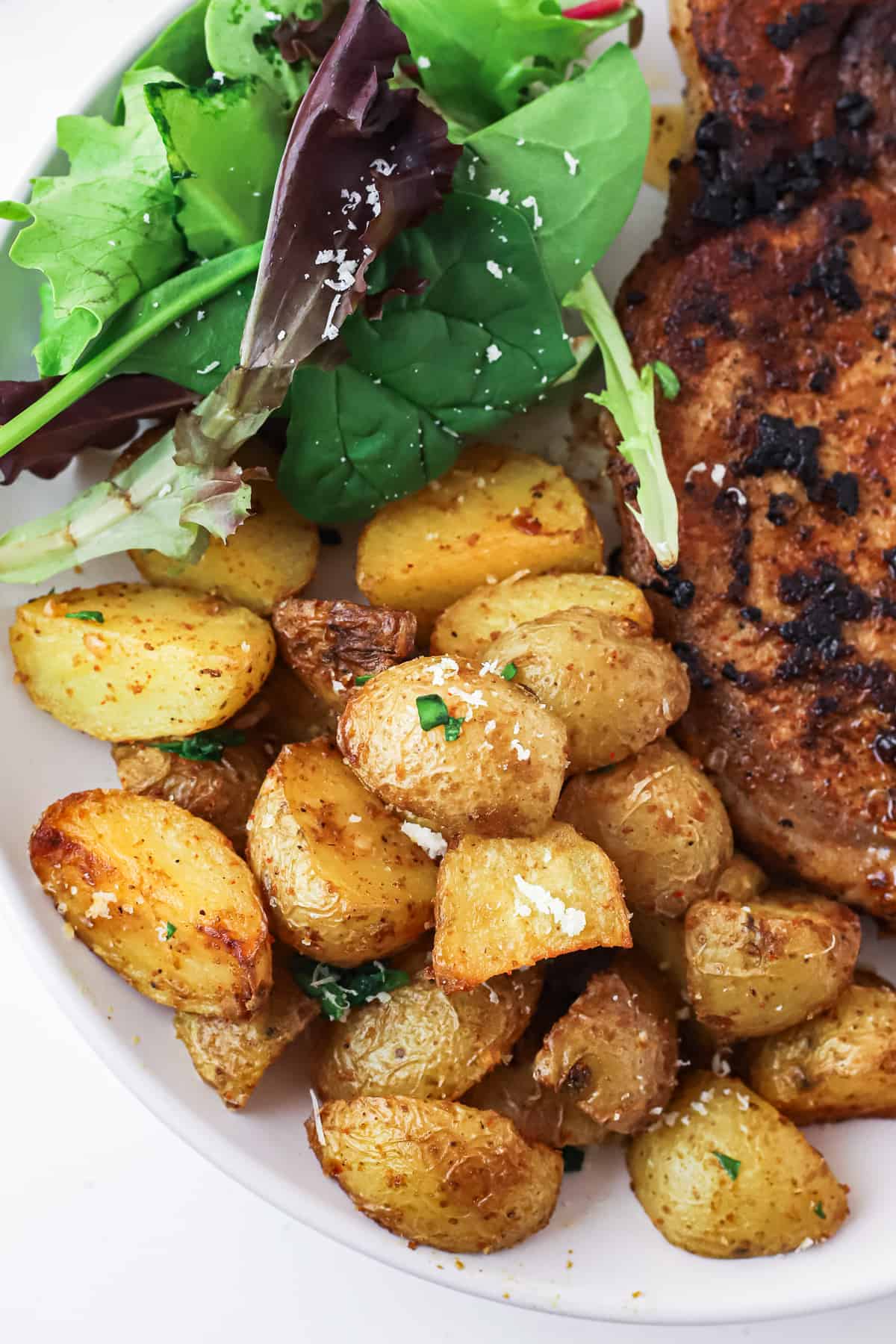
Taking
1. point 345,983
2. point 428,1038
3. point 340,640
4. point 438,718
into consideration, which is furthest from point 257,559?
point 428,1038

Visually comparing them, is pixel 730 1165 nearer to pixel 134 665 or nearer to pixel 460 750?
pixel 460 750

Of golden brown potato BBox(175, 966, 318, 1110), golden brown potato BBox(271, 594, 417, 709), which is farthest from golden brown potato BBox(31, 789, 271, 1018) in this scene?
golden brown potato BBox(271, 594, 417, 709)

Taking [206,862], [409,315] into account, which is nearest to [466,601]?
[409,315]

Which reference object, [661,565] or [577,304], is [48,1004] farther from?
[577,304]

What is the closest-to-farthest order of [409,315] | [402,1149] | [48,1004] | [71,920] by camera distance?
Result: [402,1149] < [71,920] < [409,315] < [48,1004]

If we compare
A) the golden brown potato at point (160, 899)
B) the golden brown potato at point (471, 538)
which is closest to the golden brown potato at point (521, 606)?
the golden brown potato at point (471, 538)

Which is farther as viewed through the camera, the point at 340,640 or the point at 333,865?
the point at 340,640
